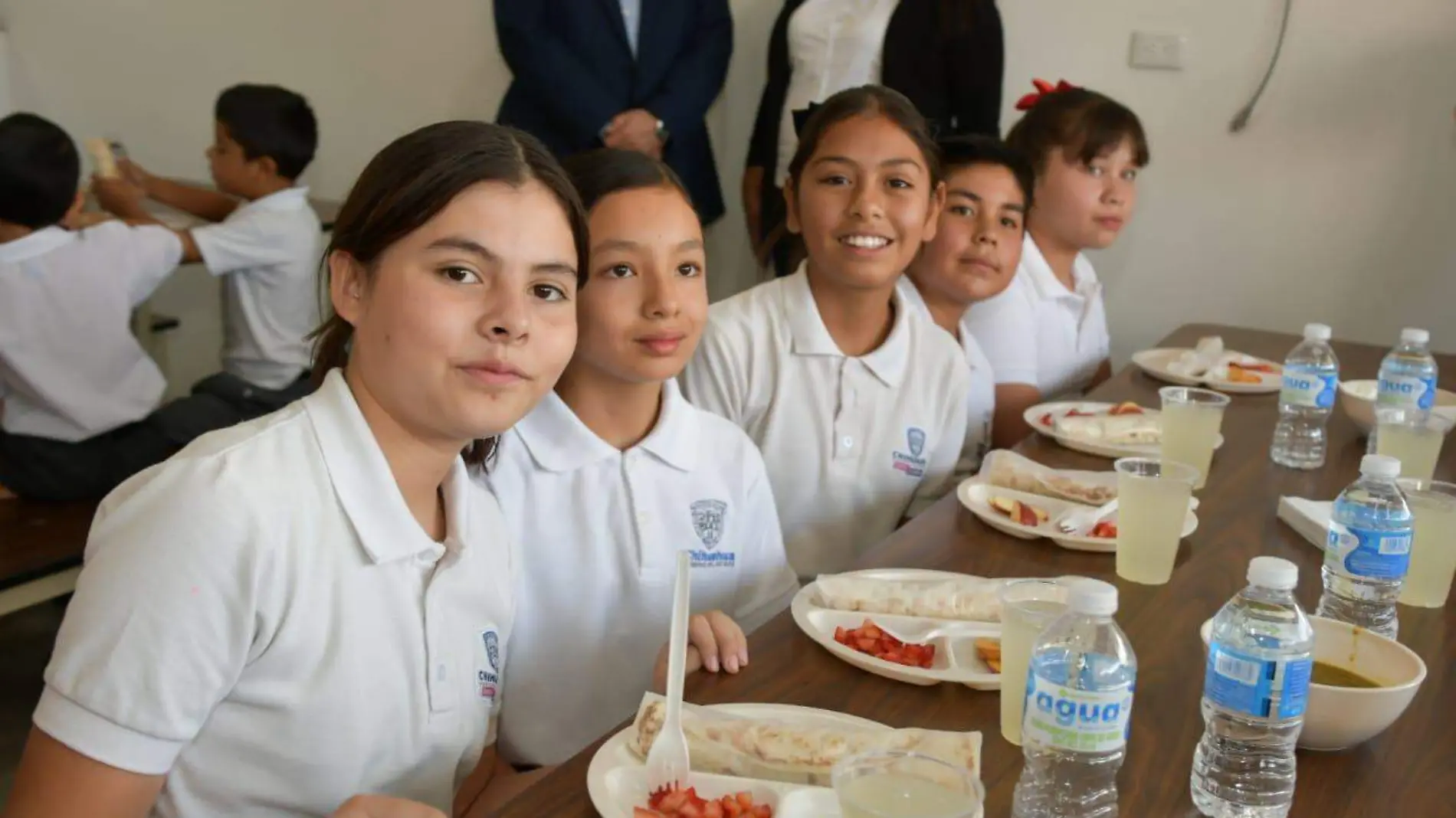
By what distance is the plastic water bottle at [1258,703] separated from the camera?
96cm

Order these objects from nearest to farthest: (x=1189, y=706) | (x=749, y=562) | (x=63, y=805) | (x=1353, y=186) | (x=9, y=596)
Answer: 1. (x=63, y=805)
2. (x=1189, y=706)
3. (x=749, y=562)
4. (x=9, y=596)
5. (x=1353, y=186)

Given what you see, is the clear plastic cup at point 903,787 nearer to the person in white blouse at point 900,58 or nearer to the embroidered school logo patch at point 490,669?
the embroidered school logo patch at point 490,669

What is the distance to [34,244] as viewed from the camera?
2.63 m

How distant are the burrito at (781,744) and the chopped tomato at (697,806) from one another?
39mm

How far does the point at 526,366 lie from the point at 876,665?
1.36 ft

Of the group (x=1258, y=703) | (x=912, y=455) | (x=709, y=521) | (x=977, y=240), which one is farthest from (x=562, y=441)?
(x=977, y=240)

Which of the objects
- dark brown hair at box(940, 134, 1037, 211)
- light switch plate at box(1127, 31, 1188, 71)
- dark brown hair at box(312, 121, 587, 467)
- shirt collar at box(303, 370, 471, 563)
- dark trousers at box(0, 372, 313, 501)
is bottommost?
dark trousers at box(0, 372, 313, 501)

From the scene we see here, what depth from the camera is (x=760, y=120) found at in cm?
393

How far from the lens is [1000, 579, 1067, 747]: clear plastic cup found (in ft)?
3.50

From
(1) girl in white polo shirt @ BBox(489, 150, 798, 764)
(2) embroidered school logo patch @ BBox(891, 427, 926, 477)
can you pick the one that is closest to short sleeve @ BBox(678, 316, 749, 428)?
(2) embroidered school logo patch @ BBox(891, 427, 926, 477)

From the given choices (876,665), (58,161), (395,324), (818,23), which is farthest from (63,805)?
(818,23)

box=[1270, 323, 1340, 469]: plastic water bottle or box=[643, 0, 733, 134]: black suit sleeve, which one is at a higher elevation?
box=[643, 0, 733, 134]: black suit sleeve

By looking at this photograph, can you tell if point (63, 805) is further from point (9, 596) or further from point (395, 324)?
point (9, 596)

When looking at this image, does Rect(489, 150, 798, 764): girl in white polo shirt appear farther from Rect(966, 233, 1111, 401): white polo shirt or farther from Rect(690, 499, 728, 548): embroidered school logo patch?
Rect(966, 233, 1111, 401): white polo shirt
